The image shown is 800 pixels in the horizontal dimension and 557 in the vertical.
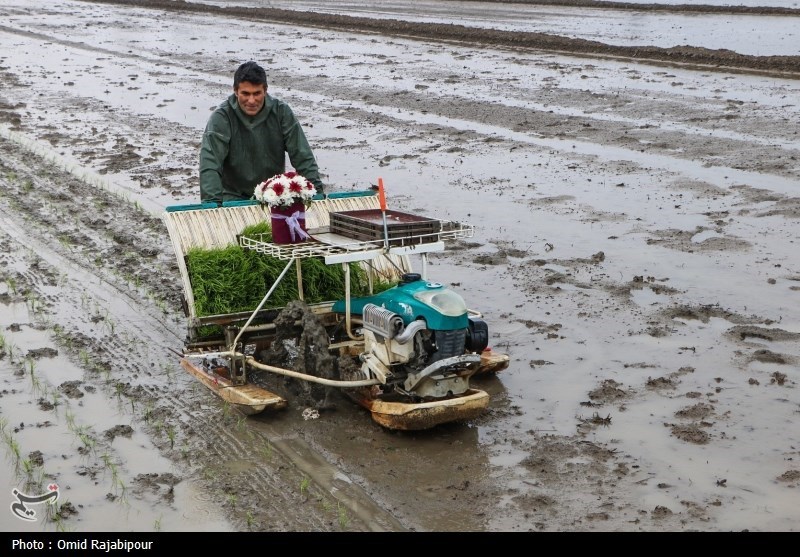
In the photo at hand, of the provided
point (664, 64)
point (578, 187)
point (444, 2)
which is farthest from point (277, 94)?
point (444, 2)

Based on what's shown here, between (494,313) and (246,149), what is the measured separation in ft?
7.85

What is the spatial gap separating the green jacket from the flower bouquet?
1015 mm

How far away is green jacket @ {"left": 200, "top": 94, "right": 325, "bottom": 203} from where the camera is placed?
778 cm

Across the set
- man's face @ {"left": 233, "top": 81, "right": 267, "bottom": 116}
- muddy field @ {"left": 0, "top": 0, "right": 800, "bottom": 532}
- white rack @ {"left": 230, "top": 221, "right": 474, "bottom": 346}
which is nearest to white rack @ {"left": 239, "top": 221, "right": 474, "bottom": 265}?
white rack @ {"left": 230, "top": 221, "right": 474, "bottom": 346}

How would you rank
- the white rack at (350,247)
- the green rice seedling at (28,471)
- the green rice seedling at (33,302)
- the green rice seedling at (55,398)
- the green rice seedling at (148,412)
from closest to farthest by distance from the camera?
the green rice seedling at (28,471) < the white rack at (350,247) < the green rice seedling at (148,412) < the green rice seedling at (55,398) < the green rice seedling at (33,302)

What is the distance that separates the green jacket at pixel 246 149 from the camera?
778cm

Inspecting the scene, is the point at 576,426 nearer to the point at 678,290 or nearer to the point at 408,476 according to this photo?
the point at 408,476

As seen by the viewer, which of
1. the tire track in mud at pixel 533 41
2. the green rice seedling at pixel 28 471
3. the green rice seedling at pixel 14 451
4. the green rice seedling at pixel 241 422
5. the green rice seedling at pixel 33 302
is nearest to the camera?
the green rice seedling at pixel 28 471

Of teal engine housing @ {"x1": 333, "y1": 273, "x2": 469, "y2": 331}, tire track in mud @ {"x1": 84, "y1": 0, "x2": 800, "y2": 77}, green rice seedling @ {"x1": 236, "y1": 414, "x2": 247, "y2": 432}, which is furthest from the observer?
tire track in mud @ {"x1": 84, "y1": 0, "x2": 800, "y2": 77}

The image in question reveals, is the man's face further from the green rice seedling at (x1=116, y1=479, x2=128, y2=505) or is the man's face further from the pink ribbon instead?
the green rice seedling at (x1=116, y1=479, x2=128, y2=505)

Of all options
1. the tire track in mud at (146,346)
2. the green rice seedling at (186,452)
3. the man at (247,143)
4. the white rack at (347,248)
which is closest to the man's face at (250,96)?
the man at (247,143)

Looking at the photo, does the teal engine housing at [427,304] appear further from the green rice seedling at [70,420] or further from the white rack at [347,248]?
the green rice seedling at [70,420]

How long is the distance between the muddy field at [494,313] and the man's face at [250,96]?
196 cm

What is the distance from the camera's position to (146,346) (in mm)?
8188
